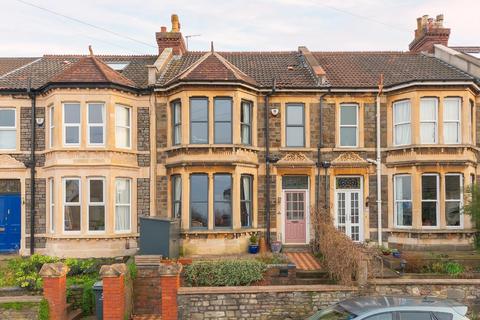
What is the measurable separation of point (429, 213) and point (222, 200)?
26.1 ft

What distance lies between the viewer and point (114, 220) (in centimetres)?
1728

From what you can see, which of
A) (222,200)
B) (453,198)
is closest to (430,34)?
(453,198)

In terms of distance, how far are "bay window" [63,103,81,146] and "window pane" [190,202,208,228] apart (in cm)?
497

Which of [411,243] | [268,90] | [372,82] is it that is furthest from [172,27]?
[411,243]

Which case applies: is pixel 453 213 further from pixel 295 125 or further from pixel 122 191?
pixel 122 191

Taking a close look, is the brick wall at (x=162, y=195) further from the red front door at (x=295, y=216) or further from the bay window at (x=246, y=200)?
the red front door at (x=295, y=216)

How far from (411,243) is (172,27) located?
1428 cm

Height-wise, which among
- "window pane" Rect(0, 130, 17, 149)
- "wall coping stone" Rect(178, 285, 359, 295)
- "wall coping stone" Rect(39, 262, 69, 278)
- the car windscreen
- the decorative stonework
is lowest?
"wall coping stone" Rect(178, 285, 359, 295)

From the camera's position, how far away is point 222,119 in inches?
683

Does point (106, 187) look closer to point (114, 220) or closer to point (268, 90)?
point (114, 220)

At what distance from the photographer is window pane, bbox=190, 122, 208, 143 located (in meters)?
17.3

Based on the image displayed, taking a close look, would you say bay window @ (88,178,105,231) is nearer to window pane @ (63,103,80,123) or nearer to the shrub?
window pane @ (63,103,80,123)

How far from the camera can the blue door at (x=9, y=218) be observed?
59.5ft

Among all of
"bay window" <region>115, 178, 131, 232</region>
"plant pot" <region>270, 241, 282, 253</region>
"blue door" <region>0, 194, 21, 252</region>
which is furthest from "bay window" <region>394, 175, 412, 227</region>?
"blue door" <region>0, 194, 21, 252</region>
